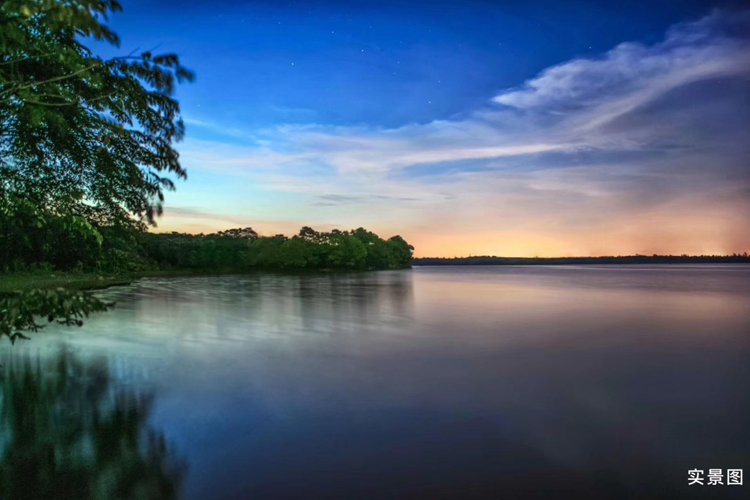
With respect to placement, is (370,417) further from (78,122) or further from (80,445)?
(78,122)

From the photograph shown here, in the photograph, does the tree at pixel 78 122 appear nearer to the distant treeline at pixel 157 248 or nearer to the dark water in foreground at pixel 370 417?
the distant treeline at pixel 157 248

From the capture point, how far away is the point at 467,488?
175 inches

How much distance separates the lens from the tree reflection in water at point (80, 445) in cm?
420

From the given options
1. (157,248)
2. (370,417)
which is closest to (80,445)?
(370,417)

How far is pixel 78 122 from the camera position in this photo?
7.59 m

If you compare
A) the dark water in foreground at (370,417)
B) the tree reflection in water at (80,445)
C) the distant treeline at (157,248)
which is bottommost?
the dark water in foreground at (370,417)

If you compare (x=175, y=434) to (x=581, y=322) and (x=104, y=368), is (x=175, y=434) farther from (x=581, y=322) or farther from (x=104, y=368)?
(x=581, y=322)

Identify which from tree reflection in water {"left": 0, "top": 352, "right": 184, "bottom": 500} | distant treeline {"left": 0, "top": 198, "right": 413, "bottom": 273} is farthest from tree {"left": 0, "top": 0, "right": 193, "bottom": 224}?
tree reflection in water {"left": 0, "top": 352, "right": 184, "bottom": 500}

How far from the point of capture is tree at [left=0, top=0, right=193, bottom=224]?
583 centimetres

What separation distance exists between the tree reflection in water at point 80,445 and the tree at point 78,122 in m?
2.97

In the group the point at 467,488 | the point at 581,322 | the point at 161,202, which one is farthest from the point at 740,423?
the point at 581,322

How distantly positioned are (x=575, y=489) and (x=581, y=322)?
15331mm

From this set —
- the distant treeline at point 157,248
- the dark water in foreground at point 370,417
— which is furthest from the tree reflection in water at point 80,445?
the distant treeline at point 157,248

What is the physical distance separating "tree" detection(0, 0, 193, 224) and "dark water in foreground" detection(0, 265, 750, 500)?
3210 millimetres
